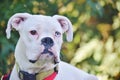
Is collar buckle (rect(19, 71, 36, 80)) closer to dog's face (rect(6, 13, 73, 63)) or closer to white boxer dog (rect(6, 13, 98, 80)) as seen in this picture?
white boxer dog (rect(6, 13, 98, 80))

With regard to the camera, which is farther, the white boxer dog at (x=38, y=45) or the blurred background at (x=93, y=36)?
the blurred background at (x=93, y=36)

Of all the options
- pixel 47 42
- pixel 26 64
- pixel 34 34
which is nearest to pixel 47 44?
pixel 47 42

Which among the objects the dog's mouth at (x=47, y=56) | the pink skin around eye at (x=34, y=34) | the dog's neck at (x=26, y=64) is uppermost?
the pink skin around eye at (x=34, y=34)

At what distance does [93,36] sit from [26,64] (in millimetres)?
2999

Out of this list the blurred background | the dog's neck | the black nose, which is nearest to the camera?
the black nose

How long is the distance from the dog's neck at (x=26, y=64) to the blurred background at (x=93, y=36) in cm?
154

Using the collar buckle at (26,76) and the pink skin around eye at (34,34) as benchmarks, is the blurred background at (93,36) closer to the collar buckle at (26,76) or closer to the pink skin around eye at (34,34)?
the collar buckle at (26,76)

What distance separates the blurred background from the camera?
22.8 feet

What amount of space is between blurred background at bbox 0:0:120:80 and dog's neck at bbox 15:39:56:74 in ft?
5.06

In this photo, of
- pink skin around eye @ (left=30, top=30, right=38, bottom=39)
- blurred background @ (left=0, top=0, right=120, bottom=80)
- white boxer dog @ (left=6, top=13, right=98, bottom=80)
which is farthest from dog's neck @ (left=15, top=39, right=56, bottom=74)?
blurred background @ (left=0, top=0, right=120, bottom=80)

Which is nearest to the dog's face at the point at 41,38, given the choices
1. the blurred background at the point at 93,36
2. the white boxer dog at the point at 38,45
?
the white boxer dog at the point at 38,45

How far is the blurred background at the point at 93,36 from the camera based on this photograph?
22.8ft

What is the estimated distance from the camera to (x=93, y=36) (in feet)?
26.1

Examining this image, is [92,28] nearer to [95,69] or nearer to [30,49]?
[95,69]
